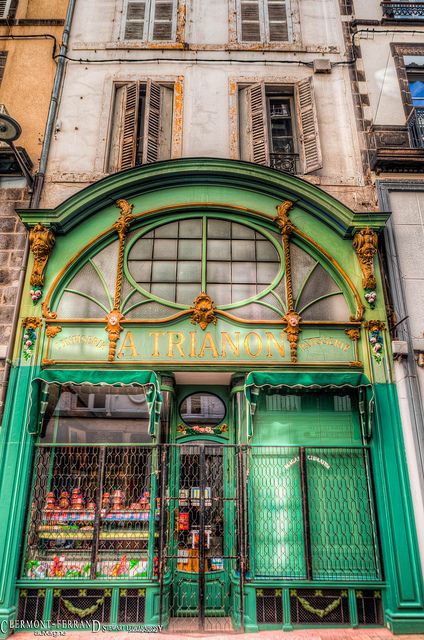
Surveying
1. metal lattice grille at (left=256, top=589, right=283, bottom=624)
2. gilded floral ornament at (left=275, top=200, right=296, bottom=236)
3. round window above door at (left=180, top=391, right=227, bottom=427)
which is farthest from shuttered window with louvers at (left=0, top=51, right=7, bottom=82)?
metal lattice grille at (left=256, top=589, right=283, bottom=624)

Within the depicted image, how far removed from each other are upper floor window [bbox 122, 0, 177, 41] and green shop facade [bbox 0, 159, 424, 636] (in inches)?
171

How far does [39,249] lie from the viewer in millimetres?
8461

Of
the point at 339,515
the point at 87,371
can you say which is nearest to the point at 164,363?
the point at 87,371

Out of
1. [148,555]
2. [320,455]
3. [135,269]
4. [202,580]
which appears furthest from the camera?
[135,269]

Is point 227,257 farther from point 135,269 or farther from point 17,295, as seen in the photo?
point 17,295

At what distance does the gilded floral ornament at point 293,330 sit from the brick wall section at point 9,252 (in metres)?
4.97

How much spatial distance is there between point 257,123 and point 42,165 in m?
4.62

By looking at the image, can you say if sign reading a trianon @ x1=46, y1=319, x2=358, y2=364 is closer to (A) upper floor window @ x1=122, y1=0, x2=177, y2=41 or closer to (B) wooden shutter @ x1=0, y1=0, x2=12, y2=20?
(A) upper floor window @ x1=122, y1=0, x2=177, y2=41

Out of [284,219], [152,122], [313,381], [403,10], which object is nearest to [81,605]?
[313,381]

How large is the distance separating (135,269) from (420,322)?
210 inches

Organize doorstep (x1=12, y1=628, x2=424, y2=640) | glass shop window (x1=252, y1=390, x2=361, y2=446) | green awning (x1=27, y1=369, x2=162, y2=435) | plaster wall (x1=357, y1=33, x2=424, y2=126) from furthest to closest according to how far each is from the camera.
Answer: plaster wall (x1=357, y1=33, x2=424, y2=126) < glass shop window (x1=252, y1=390, x2=361, y2=446) < green awning (x1=27, y1=369, x2=162, y2=435) < doorstep (x1=12, y1=628, x2=424, y2=640)

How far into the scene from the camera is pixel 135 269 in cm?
882

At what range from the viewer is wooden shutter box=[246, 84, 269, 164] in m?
9.67

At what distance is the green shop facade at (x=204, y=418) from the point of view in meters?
7.03
